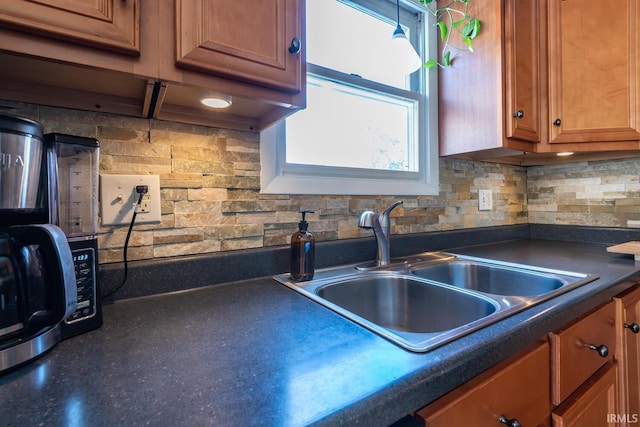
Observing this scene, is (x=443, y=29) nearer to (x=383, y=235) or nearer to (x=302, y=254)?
(x=383, y=235)

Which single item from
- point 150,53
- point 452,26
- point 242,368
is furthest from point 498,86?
point 242,368

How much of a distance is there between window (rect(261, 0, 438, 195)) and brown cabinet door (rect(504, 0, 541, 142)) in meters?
0.33

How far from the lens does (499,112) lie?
1255 mm

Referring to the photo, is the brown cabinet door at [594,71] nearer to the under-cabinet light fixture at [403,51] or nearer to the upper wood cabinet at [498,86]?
the upper wood cabinet at [498,86]

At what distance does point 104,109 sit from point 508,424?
44.6 inches

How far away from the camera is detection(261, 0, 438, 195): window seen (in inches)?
45.5

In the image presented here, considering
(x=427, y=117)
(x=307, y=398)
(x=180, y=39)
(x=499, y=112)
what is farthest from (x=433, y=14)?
(x=307, y=398)

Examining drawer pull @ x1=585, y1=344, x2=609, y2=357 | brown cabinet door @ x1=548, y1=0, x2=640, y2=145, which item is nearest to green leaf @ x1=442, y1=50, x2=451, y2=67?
brown cabinet door @ x1=548, y1=0, x2=640, y2=145

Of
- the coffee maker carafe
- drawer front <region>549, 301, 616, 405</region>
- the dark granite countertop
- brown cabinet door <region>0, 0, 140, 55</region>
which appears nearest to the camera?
the dark granite countertop

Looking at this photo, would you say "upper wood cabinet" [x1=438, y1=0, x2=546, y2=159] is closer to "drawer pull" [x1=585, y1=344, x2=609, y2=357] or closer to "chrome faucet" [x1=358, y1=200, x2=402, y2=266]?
"chrome faucet" [x1=358, y1=200, x2=402, y2=266]

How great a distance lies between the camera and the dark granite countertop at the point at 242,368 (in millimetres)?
354

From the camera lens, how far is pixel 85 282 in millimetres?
591

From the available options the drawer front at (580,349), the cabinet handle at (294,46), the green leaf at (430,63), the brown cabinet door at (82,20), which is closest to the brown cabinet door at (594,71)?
the green leaf at (430,63)

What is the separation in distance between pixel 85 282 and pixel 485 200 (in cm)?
181
